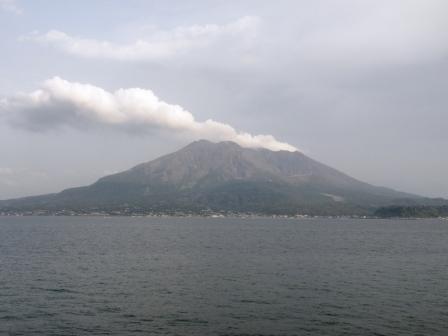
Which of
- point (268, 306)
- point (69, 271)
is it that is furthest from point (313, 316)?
point (69, 271)

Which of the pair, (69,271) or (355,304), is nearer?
(355,304)

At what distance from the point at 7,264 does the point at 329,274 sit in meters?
40.4

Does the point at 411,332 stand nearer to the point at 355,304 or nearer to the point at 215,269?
the point at 355,304

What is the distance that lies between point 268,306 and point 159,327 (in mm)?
9841

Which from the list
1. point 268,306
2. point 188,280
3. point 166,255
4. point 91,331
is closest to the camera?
point 91,331

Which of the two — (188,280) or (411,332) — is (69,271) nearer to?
(188,280)

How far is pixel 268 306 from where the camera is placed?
1490 inches

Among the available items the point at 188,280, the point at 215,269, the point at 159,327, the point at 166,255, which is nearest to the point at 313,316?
the point at 159,327

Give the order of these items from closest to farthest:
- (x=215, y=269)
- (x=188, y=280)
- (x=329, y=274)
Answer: (x=188, y=280)
(x=329, y=274)
(x=215, y=269)

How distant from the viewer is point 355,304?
128 feet

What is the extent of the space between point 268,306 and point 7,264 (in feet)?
130

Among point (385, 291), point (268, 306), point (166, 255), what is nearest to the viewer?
point (268, 306)

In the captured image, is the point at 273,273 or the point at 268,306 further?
the point at 273,273

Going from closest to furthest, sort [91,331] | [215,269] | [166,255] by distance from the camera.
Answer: [91,331] < [215,269] < [166,255]
